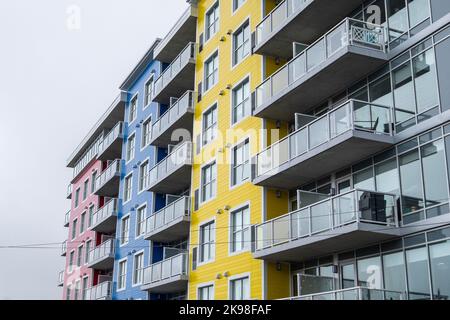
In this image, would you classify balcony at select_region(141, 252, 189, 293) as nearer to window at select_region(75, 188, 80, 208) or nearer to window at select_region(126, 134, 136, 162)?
window at select_region(126, 134, 136, 162)

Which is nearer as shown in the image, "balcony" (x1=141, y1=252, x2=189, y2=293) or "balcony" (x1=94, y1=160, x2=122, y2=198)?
"balcony" (x1=141, y1=252, x2=189, y2=293)

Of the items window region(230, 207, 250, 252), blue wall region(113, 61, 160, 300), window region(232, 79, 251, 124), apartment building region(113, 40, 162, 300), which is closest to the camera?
window region(230, 207, 250, 252)

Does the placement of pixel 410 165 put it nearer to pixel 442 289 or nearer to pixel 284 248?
pixel 442 289

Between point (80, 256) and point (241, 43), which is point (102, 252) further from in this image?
point (241, 43)

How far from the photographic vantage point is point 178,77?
35125 mm

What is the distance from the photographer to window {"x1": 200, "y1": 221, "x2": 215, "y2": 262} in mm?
28781

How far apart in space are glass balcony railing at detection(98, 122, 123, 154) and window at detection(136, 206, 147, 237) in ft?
25.2

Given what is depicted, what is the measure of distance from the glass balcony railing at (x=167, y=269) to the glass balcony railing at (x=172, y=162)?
448cm

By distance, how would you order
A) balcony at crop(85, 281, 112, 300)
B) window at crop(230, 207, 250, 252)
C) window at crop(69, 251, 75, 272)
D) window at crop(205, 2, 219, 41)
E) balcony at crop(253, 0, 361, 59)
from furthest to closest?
1. window at crop(69, 251, 75, 272)
2. balcony at crop(85, 281, 112, 300)
3. window at crop(205, 2, 219, 41)
4. window at crop(230, 207, 250, 252)
5. balcony at crop(253, 0, 361, 59)

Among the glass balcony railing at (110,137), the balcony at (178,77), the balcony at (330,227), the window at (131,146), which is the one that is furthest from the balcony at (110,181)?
the balcony at (330,227)

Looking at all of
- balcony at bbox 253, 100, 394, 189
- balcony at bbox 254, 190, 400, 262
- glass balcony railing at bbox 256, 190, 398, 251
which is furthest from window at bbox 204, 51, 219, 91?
glass balcony railing at bbox 256, 190, 398, 251

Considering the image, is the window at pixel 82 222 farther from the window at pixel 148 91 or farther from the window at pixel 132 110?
the window at pixel 148 91

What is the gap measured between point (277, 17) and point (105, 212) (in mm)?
23643
